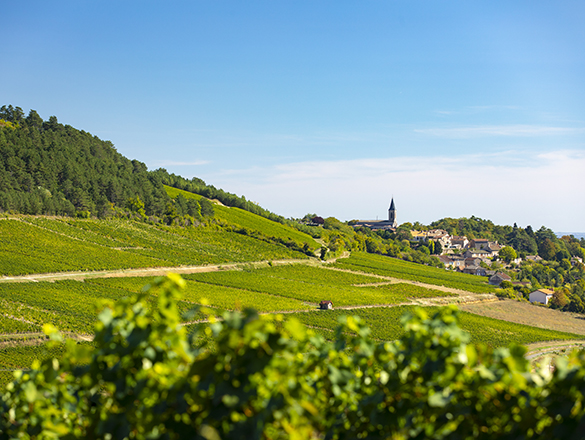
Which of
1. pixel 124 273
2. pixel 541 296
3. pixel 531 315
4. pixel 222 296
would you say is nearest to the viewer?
pixel 222 296

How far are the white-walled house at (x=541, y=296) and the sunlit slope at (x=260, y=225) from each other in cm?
3893

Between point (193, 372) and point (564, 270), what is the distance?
136 m

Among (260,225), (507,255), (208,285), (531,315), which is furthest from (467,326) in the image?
(507,255)

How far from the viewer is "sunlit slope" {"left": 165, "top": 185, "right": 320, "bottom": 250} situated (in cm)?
9456

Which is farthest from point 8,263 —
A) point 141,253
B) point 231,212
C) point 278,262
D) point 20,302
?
point 231,212

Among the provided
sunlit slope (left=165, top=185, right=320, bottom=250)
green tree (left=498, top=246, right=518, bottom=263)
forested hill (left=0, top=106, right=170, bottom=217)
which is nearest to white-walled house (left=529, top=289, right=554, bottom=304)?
sunlit slope (left=165, top=185, right=320, bottom=250)

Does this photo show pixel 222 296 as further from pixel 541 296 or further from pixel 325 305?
pixel 541 296

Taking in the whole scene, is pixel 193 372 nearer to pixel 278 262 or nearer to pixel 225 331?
pixel 225 331

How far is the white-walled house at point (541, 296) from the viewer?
7569cm

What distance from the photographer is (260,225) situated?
101375 millimetres

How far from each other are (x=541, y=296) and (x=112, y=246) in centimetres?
A: 6722

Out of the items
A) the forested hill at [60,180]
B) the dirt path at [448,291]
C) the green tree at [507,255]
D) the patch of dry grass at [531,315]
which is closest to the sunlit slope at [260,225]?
the forested hill at [60,180]

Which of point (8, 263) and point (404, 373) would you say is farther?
point (8, 263)

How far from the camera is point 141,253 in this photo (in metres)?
62.3
